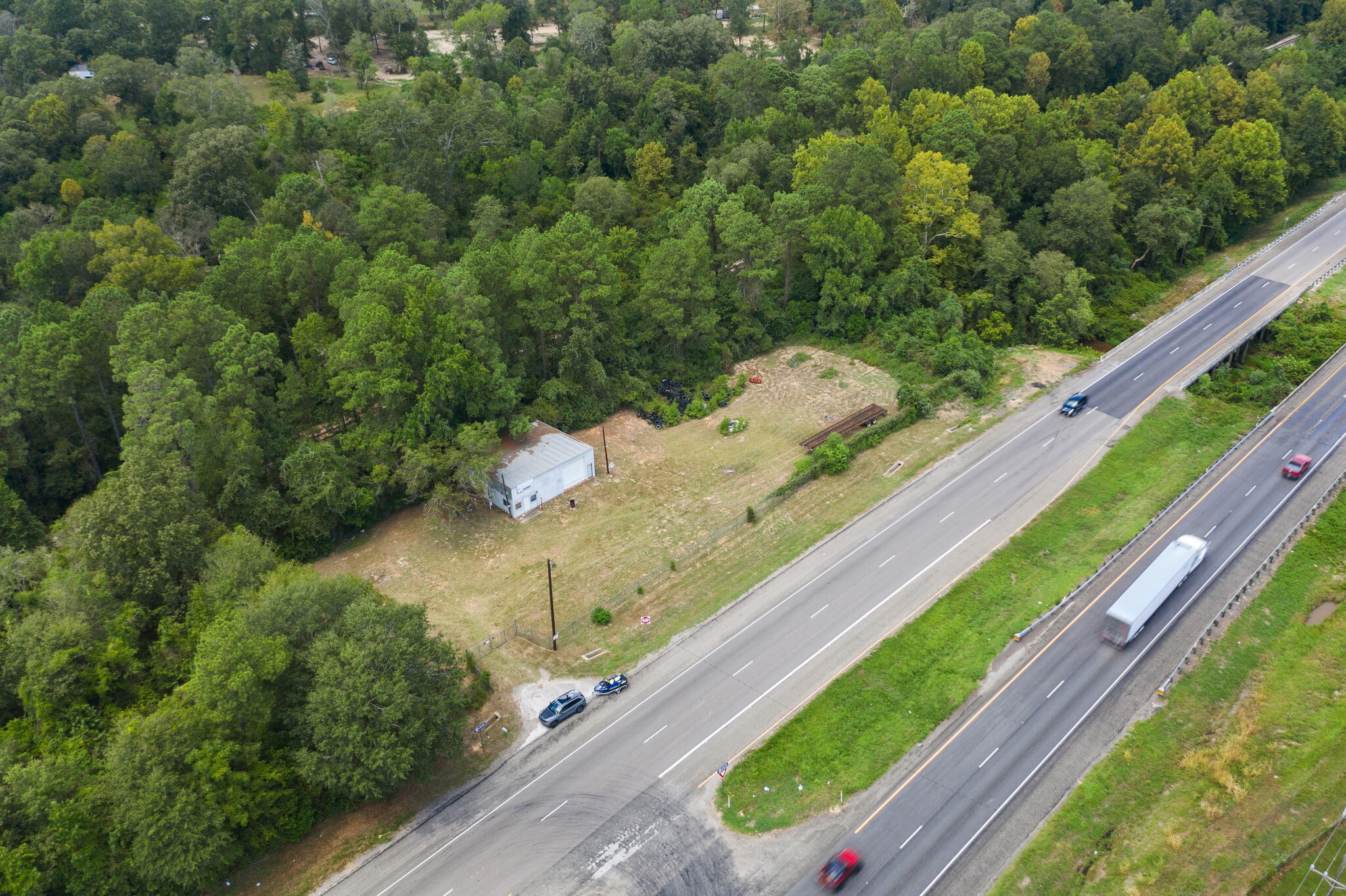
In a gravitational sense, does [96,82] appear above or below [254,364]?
above

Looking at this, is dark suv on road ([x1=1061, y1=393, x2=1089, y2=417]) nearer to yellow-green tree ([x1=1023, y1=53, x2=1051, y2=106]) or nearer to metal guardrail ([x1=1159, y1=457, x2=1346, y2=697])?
metal guardrail ([x1=1159, y1=457, x2=1346, y2=697])

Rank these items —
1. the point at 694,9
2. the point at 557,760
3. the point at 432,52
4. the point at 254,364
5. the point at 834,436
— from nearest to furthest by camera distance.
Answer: the point at 557,760 → the point at 254,364 → the point at 834,436 → the point at 432,52 → the point at 694,9

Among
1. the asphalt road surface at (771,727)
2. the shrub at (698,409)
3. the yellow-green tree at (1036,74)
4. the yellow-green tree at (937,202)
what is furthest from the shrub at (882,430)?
the yellow-green tree at (1036,74)

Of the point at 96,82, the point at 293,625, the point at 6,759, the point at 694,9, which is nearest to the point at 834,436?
the point at 293,625

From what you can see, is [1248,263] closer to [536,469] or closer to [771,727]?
[536,469]

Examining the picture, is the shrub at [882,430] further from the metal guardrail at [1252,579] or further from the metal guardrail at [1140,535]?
the metal guardrail at [1252,579]

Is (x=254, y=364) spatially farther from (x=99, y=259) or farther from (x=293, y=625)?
(x=293, y=625)
